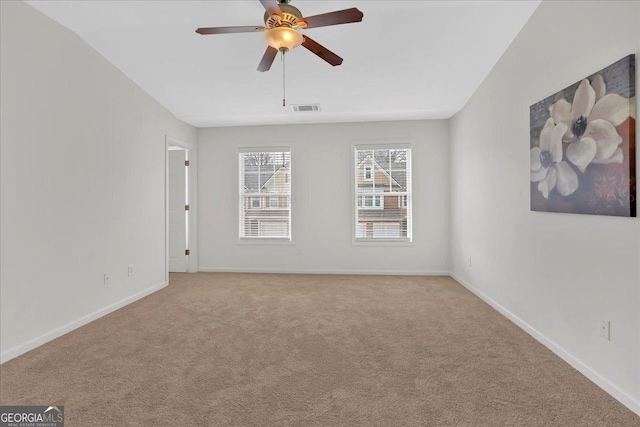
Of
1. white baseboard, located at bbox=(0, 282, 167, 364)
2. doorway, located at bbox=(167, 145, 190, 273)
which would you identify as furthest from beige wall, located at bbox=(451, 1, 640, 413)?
doorway, located at bbox=(167, 145, 190, 273)

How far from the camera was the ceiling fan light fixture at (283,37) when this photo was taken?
2215 mm

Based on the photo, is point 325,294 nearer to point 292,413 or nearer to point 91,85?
point 292,413

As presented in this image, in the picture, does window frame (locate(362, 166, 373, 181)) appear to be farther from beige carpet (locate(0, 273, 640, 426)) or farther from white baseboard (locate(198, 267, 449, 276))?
beige carpet (locate(0, 273, 640, 426))

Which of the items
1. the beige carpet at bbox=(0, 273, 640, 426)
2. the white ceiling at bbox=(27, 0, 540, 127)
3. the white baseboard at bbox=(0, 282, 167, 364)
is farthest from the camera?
the white ceiling at bbox=(27, 0, 540, 127)

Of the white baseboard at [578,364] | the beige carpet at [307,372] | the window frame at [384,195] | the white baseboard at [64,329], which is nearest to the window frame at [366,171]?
the window frame at [384,195]

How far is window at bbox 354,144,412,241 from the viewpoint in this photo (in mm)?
5281

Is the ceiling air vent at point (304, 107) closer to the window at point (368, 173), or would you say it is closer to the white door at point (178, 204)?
→ the window at point (368, 173)

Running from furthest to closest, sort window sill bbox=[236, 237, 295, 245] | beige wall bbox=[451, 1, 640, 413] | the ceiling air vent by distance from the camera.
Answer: window sill bbox=[236, 237, 295, 245] < the ceiling air vent < beige wall bbox=[451, 1, 640, 413]

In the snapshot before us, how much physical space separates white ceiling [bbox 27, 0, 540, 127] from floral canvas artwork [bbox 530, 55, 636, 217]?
1.04 m

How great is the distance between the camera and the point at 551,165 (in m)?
2.49

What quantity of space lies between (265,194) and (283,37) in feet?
11.4

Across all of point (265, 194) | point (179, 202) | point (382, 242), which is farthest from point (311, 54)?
point (179, 202)

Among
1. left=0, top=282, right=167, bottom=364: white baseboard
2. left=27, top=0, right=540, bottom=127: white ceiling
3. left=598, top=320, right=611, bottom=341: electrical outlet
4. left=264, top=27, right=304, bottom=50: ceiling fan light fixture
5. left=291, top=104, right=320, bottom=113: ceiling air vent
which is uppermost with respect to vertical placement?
left=27, top=0, right=540, bottom=127: white ceiling

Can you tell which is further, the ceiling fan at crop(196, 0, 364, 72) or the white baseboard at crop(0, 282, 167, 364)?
the white baseboard at crop(0, 282, 167, 364)
